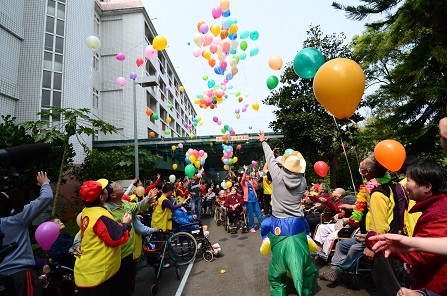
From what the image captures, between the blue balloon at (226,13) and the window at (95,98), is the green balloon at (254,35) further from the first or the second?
the window at (95,98)

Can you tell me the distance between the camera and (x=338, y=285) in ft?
13.6

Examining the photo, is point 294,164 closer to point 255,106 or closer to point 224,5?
point 224,5

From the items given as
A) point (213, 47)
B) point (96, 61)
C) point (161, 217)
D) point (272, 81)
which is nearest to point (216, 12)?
point (213, 47)

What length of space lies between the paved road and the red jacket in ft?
8.99

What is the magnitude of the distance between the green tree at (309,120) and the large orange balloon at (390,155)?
935cm

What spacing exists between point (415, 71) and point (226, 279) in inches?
265

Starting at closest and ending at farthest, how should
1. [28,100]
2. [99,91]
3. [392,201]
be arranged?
[392,201] → [28,100] → [99,91]

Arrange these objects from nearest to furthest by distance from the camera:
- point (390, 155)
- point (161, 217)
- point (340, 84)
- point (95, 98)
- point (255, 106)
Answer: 1. point (340, 84)
2. point (390, 155)
3. point (161, 217)
4. point (255, 106)
5. point (95, 98)

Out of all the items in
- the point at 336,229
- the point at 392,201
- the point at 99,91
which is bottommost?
the point at 336,229

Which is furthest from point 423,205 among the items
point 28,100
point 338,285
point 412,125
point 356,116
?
point 28,100

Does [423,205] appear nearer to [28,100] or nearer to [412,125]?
[412,125]

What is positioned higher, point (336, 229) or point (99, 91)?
point (99, 91)

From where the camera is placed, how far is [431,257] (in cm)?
140

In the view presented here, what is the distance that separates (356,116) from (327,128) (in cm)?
175
